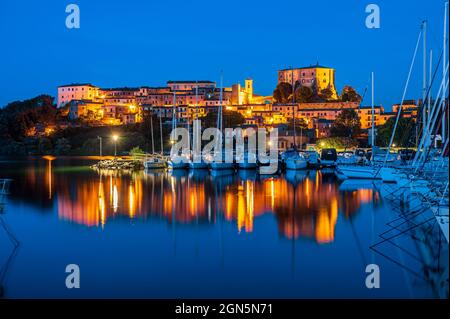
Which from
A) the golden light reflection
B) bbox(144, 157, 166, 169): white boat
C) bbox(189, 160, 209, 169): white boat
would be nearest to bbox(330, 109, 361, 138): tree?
bbox(144, 157, 166, 169): white boat

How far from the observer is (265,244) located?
14.5 m

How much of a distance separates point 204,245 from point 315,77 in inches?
3829

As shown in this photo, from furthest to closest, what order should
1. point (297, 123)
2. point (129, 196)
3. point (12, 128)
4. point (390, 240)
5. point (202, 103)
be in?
point (12, 128) → point (202, 103) → point (297, 123) → point (129, 196) → point (390, 240)

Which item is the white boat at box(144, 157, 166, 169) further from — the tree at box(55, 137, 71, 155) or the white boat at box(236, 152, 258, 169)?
the tree at box(55, 137, 71, 155)

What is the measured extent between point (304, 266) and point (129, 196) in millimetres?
15314

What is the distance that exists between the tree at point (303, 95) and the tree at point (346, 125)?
15419 millimetres

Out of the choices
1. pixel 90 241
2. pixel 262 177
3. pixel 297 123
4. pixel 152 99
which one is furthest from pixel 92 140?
pixel 90 241

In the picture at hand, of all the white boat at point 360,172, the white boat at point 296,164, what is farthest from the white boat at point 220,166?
the white boat at point 360,172

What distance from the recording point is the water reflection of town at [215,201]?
61.3 ft

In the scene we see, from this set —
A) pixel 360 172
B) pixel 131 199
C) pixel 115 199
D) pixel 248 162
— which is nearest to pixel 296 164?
pixel 248 162

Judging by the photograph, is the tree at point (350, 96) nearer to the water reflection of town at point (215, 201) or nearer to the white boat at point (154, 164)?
the white boat at point (154, 164)

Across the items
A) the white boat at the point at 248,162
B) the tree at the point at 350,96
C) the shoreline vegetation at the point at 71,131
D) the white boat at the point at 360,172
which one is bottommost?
the white boat at the point at 360,172
